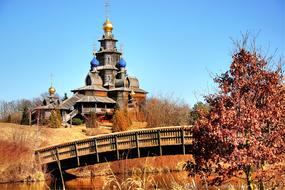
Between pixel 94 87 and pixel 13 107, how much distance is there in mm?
55221

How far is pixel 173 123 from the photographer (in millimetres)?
48094

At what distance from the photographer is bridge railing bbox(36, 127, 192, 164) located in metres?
27.1

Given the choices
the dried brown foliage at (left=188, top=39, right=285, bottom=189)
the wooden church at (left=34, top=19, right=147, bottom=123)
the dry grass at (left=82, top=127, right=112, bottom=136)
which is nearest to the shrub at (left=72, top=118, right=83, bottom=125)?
the wooden church at (left=34, top=19, right=147, bottom=123)

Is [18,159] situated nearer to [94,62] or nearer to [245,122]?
[245,122]

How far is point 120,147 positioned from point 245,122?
757 inches

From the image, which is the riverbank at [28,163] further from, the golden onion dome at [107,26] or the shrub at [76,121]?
the golden onion dome at [107,26]

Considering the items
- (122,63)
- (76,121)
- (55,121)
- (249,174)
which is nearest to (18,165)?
(249,174)

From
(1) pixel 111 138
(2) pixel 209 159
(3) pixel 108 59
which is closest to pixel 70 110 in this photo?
(3) pixel 108 59

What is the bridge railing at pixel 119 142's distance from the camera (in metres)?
27.1

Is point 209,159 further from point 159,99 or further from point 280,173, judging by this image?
point 159,99

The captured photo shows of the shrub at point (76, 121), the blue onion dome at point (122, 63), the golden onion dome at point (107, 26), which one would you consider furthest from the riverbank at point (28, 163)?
the golden onion dome at point (107, 26)

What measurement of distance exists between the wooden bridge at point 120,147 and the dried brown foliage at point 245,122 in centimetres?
1629

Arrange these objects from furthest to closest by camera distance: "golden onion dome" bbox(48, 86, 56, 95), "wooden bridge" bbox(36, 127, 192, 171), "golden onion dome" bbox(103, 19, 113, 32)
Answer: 1. "golden onion dome" bbox(103, 19, 113, 32)
2. "golden onion dome" bbox(48, 86, 56, 95)
3. "wooden bridge" bbox(36, 127, 192, 171)

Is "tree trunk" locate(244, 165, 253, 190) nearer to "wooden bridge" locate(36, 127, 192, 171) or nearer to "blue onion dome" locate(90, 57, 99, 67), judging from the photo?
"wooden bridge" locate(36, 127, 192, 171)
